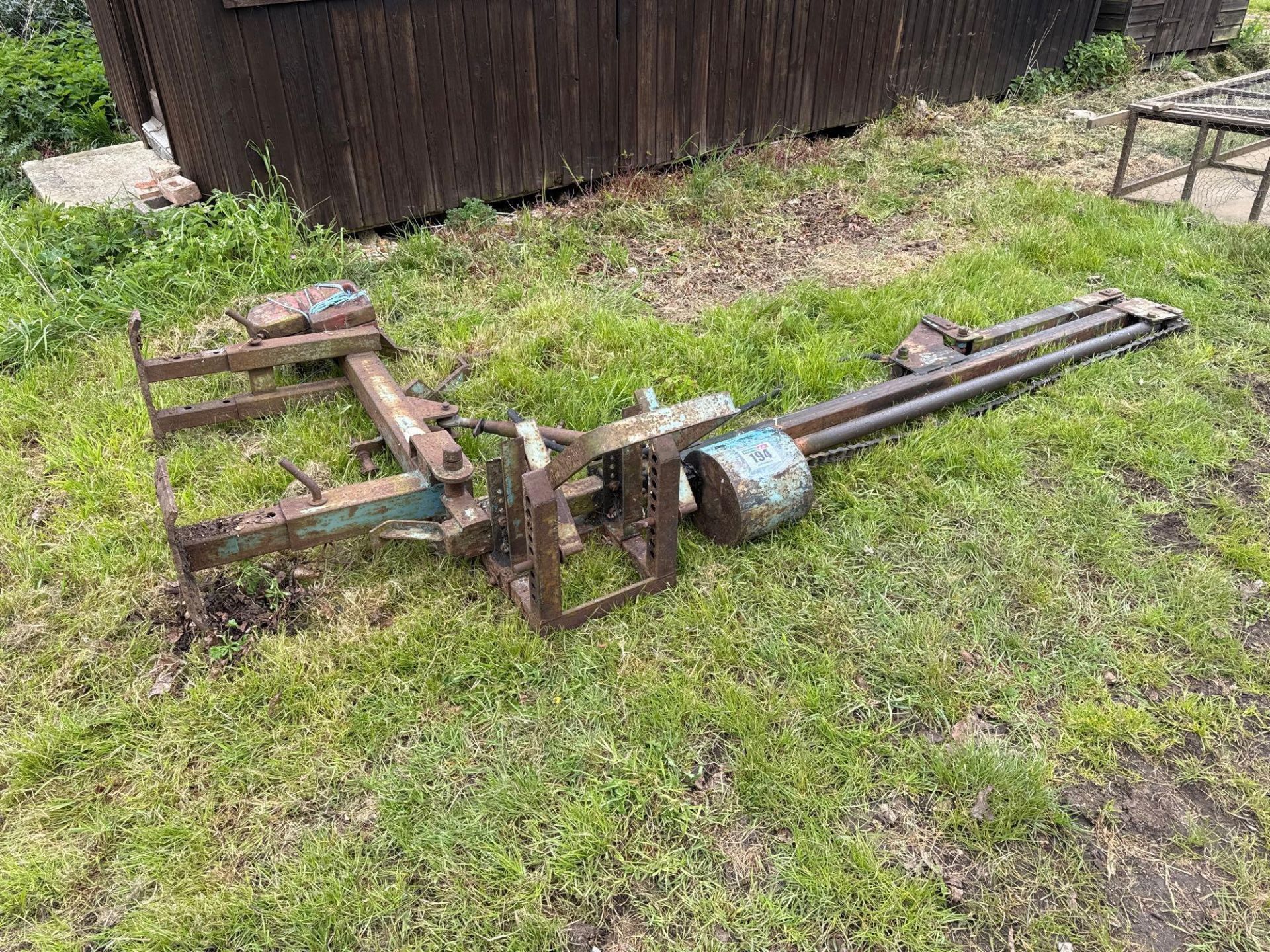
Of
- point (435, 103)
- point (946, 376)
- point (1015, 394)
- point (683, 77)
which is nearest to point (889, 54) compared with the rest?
point (683, 77)

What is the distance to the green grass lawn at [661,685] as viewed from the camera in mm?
2217

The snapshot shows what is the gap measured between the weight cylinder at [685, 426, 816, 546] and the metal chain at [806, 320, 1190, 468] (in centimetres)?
34

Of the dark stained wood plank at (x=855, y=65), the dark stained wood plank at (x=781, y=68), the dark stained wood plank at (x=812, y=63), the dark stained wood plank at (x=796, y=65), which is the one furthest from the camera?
the dark stained wood plank at (x=855, y=65)

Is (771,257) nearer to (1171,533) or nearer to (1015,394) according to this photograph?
(1015,394)

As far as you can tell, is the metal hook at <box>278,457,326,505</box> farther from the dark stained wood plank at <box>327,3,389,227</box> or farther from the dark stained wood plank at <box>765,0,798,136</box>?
the dark stained wood plank at <box>765,0,798,136</box>

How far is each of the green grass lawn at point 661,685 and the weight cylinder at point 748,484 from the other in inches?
5.3

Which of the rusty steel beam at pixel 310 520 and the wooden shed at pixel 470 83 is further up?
the wooden shed at pixel 470 83

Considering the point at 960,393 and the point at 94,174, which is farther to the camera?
the point at 94,174

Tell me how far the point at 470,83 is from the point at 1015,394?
4051 mm

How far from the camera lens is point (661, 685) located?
2754 mm

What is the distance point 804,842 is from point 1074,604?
1.50 meters

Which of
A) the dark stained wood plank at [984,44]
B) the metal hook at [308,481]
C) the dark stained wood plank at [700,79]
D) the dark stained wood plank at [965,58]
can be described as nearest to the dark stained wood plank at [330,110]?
the dark stained wood plank at [700,79]

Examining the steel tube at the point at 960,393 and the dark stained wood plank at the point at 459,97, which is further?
A: the dark stained wood plank at the point at 459,97

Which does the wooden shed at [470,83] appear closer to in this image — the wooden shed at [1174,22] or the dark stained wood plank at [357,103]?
the dark stained wood plank at [357,103]
